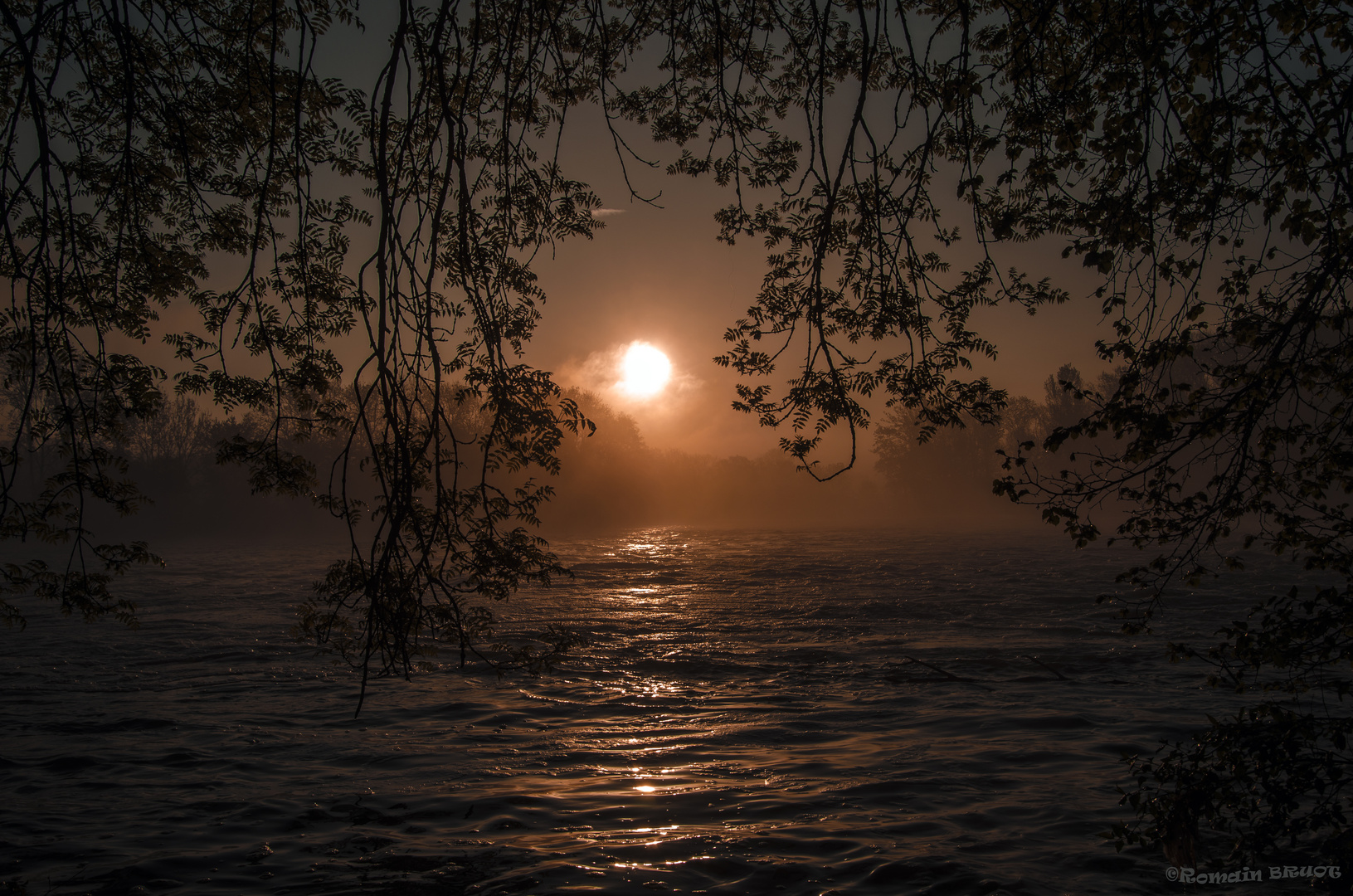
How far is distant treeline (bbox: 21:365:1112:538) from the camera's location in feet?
241

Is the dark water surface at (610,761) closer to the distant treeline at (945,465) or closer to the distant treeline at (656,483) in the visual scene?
the distant treeline at (656,483)

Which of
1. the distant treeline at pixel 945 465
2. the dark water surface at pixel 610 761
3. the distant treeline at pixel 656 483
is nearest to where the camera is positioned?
the dark water surface at pixel 610 761

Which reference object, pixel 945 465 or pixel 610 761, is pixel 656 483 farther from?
pixel 610 761

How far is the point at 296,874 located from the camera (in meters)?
6.62

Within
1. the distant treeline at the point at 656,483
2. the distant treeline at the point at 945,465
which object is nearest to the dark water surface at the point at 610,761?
the distant treeline at the point at 656,483

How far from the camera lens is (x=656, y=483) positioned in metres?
106

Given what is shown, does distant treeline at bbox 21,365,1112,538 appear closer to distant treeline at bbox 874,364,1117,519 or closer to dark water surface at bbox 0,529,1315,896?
distant treeline at bbox 874,364,1117,519

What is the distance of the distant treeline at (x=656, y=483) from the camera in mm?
73500

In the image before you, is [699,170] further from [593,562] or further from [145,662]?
[593,562]

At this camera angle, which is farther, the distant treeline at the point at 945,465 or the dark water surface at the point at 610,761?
the distant treeline at the point at 945,465

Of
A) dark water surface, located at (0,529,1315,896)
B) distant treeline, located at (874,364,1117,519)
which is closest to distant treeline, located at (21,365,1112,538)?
distant treeline, located at (874,364,1117,519)

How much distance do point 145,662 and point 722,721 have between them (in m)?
12.7

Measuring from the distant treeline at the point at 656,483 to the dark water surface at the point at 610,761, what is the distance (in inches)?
1606

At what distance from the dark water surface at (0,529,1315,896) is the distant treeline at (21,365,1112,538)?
40786 millimetres
